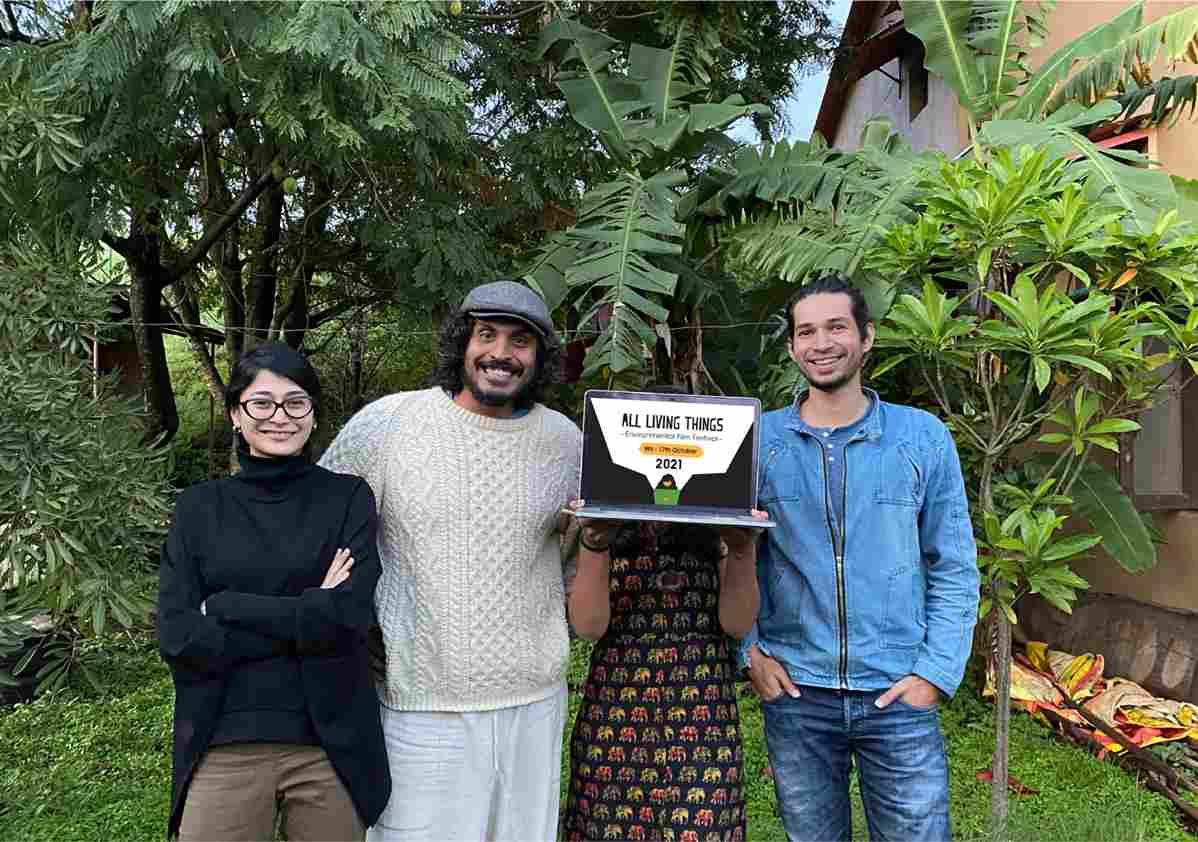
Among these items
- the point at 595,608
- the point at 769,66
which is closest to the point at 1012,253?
the point at 595,608

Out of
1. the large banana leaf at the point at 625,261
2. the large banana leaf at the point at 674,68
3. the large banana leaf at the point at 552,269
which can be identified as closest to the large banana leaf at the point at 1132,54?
the large banana leaf at the point at 674,68

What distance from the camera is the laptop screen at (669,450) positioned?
2.22m

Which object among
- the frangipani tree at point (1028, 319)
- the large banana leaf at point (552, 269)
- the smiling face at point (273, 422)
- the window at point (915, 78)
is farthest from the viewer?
the window at point (915, 78)

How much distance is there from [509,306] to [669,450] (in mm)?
517

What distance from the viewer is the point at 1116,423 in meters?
3.51

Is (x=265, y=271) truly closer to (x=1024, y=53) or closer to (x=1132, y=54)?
(x=1024, y=53)

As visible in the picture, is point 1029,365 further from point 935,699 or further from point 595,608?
point 595,608

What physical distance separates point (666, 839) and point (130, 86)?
3594mm

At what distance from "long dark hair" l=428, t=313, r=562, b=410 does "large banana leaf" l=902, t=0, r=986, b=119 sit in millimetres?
3514

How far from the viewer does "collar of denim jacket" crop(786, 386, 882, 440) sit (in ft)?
7.82

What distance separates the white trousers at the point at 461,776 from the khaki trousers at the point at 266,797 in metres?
0.13

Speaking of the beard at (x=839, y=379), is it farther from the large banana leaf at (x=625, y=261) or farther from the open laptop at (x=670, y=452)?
the large banana leaf at (x=625, y=261)

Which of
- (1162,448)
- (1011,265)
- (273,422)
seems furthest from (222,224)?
(1162,448)

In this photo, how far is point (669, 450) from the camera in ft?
7.34
